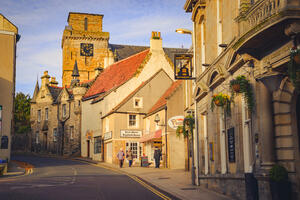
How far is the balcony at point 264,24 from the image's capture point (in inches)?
360

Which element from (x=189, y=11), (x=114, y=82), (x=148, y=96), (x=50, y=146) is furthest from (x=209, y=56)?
(x=50, y=146)

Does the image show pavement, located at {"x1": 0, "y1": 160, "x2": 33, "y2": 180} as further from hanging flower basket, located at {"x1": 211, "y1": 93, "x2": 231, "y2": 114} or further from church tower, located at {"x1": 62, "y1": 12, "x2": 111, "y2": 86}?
church tower, located at {"x1": 62, "y1": 12, "x2": 111, "y2": 86}

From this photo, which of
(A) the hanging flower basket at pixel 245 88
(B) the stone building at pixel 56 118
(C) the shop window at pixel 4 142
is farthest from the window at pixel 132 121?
(A) the hanging flower basket at pixel 245 88

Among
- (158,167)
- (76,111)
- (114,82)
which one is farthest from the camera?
(76,111)

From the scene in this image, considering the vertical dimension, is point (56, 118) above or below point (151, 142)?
above

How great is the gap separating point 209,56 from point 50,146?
43561 mm

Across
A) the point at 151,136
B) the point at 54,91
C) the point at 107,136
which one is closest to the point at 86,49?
the point at 54,91

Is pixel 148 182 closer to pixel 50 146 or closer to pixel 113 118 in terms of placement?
pixel 113 118

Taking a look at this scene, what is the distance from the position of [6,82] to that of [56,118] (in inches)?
889

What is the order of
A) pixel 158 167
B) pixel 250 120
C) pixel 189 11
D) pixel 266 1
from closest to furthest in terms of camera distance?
pixel 266 1, pixel 250 120, pixel 189 11, pixel 158 167

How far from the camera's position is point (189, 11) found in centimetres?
2198

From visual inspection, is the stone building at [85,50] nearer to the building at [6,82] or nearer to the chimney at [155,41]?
the chimney at [155,41]

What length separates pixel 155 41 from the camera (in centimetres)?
4334

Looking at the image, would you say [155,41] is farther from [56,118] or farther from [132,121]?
[56,118]
